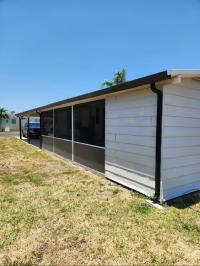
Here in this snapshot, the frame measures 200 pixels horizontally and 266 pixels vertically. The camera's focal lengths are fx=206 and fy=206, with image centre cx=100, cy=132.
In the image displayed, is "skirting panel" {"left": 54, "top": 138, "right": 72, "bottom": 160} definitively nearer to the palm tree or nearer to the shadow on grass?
the shadow on grass

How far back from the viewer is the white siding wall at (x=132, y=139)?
4664 mm

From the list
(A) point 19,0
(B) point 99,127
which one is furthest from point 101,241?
(A) point 19,0

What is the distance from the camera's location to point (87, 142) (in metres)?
7.58

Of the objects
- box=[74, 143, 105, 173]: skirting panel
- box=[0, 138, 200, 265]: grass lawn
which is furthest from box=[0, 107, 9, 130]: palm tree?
box=[0, 138, 200, 265]: grass lawn

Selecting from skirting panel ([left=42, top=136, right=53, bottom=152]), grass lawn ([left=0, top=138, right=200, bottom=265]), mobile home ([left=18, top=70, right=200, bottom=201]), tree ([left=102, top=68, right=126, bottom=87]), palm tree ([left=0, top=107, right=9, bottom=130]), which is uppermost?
tree ([left=102, top=68, right=126, bottom=87])

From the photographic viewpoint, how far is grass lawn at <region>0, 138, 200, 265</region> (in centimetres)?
267

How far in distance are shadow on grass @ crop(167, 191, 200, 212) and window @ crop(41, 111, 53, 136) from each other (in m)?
8.51

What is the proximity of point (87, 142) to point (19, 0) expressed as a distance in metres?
4.95

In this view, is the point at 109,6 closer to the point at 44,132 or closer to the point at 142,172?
the point at 142,172

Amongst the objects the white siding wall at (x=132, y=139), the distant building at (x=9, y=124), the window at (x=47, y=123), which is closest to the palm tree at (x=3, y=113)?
the distant building at (x=9, y=124)

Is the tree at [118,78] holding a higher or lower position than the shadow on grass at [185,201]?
higher

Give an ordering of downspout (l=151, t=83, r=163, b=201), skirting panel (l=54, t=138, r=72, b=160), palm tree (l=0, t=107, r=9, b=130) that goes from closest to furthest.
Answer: downspout (l=151, t=83, r=163, b=201), skirting panel (l=54, t=138, r=72, b=160), palm tree (l=0, t=107, r=9, b=130)

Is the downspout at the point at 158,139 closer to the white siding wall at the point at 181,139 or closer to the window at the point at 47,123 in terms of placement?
the white siding wall at the point at 181,139

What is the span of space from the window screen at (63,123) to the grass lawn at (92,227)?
3.79m
